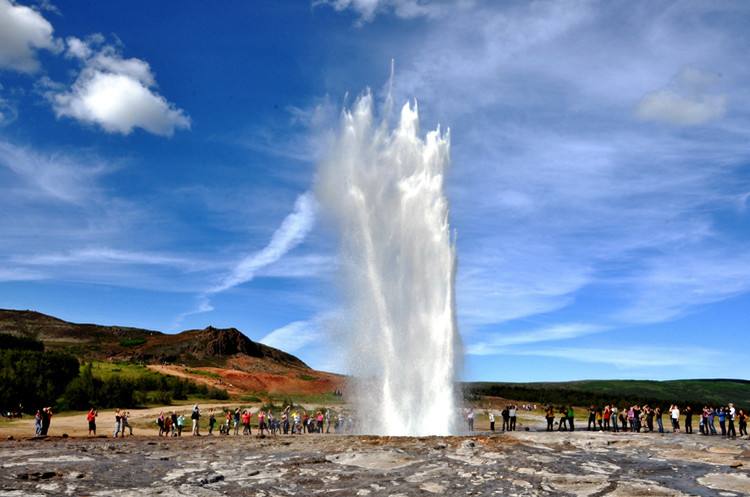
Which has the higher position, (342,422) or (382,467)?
(342,422)

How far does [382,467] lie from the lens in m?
19.0

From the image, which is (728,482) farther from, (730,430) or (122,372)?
(122,372)

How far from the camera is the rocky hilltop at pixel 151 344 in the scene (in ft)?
297

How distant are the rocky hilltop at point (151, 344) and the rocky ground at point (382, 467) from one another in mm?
64907

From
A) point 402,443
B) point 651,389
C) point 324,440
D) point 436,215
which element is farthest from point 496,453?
point 651,389

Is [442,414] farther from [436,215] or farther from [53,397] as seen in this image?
[53,397]

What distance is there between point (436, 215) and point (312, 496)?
61.7 ft

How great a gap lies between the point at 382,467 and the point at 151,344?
8909 cm

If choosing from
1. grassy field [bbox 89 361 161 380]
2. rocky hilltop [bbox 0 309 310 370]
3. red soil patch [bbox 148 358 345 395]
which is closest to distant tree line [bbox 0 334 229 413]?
grassy field [bbox 89 361 161 380]

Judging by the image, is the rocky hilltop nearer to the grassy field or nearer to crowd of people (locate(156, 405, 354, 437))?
the grassy field

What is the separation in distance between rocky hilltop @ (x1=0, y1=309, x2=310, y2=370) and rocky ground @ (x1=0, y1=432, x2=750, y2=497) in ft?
213

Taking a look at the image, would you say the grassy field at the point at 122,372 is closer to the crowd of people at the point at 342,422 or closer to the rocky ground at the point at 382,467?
the crowd of people at the point at 342,422

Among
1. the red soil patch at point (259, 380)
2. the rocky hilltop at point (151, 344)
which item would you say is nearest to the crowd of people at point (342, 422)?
the red soil patch at point (259, 380)

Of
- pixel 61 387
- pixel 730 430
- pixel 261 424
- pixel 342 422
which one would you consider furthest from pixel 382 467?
pixel 61 387
